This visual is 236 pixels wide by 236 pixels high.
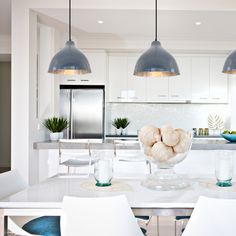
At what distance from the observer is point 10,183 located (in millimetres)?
2146

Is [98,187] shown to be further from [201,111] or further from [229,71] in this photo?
[201,111]

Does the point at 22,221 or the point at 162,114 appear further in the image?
the point at 162,114

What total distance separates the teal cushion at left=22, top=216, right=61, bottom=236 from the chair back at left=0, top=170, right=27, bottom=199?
0.34 metres

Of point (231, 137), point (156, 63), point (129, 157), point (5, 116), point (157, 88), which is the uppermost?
point (157, 88)

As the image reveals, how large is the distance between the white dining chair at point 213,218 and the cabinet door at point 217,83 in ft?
16.0

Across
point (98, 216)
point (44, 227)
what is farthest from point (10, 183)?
point (98, 216)

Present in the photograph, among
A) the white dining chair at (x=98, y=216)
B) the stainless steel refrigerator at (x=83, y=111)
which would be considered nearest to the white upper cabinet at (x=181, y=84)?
the stainless steel refrigerator at (x=83, y=111)

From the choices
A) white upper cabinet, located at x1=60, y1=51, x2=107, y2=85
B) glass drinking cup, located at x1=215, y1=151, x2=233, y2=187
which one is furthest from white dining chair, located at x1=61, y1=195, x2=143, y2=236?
white upper cabinet, located at x1=60, y1=51, x2=107, y2=85

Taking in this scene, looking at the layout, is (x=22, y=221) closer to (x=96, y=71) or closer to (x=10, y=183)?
(x=10, y=183)

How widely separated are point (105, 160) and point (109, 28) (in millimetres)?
3239

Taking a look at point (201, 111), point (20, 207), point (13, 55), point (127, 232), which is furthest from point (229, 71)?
point (201, 111)

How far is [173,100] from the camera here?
5977 mm

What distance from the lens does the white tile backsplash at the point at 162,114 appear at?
6.32m

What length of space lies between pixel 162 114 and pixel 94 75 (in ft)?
5.63
